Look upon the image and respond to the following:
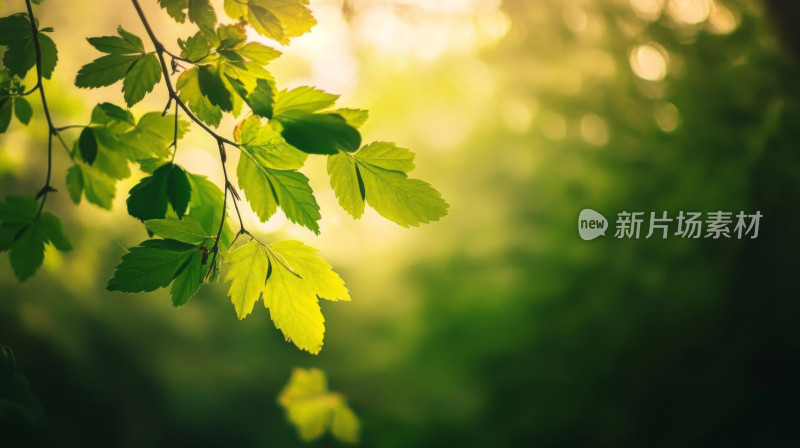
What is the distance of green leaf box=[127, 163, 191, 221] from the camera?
17.0 inches

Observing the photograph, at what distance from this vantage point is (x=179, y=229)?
0.46m

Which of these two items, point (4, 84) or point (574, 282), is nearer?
point (4, 84)

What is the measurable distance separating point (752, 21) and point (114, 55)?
3.13 metres

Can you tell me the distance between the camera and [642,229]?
2791 millimetres

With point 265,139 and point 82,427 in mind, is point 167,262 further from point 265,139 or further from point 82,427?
point 82,427

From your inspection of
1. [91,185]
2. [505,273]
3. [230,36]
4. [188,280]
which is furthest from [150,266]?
[505,273]

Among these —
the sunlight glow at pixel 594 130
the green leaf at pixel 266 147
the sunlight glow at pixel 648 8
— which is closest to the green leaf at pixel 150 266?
the green leaf at pixel 266 147

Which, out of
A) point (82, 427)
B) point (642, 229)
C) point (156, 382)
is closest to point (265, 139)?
point (642, 229)

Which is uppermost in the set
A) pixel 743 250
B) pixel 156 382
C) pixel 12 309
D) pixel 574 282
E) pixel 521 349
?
pixel 743 250

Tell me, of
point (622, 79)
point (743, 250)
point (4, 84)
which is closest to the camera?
point (4, 84)

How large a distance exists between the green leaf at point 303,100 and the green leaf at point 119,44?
0.21 m

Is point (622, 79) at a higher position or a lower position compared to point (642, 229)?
higher

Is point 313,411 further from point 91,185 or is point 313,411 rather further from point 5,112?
point 5,112

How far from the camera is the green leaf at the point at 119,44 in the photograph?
493 millimetres
